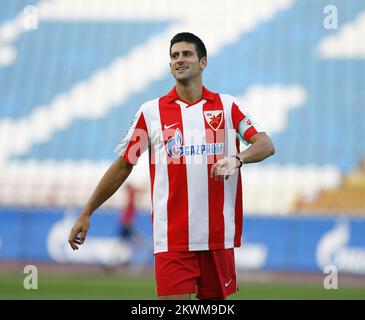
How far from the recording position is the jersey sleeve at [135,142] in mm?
5762

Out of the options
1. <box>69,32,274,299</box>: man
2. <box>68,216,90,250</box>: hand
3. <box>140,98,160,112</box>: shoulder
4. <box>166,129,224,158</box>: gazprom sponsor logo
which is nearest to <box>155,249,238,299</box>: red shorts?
<box>69,32,274,299</box>: man

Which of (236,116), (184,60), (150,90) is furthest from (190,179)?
(150,90)

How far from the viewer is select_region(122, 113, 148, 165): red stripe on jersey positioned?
5.76m

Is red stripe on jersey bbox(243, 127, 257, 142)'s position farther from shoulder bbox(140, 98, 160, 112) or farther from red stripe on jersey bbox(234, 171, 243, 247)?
shoulder bbox(140, 98, 160, 112)

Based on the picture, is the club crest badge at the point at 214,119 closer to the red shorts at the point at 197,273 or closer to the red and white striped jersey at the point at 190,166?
the red and white striped jersey at the point at 190,166

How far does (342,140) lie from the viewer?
71.1 feet

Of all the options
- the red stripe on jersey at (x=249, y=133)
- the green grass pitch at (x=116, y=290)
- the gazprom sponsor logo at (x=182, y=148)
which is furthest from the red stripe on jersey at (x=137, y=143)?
the green grass pitch at (x=116, y=290)

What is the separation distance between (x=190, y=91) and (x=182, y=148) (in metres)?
0.39

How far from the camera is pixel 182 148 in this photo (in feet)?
18.6

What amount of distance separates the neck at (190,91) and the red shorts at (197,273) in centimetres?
99

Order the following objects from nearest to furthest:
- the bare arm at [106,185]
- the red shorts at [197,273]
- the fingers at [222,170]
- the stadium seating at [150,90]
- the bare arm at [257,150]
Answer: the fingers at [222,170] < the bare arm at [257,150] < the red shorts at [197,273] < the bare arm at [106,185] < the stadium seating at [150,90]

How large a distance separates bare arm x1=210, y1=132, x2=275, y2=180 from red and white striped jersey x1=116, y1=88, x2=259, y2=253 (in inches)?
4.7

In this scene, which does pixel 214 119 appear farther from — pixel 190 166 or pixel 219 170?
pixel 219 170

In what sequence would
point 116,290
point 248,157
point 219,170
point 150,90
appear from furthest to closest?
point 150,90, point 116,290, point 248,157, point 219,170
